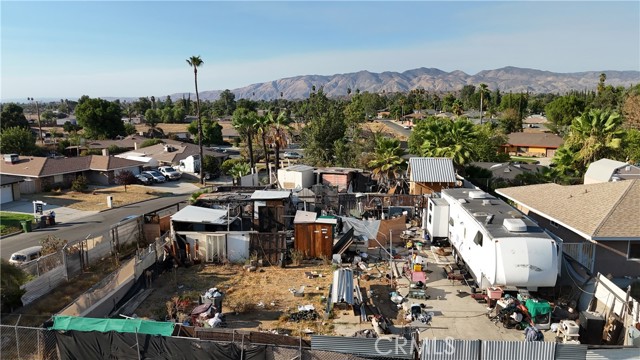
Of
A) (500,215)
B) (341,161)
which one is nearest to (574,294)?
(500,215)

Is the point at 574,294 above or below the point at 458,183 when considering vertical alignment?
below

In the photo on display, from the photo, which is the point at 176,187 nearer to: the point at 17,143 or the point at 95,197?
the point at 95,197

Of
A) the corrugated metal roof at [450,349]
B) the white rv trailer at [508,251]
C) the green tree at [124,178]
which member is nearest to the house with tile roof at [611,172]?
the white rv trailer at [508,251]

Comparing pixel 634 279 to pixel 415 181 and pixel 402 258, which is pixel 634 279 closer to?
pixel 402 258

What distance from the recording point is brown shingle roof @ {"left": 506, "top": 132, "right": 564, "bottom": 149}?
67062 mm

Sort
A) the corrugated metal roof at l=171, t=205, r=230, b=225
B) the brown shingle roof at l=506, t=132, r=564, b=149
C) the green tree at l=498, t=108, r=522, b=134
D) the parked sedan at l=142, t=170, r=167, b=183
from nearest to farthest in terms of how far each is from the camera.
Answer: the corrugated metal roof at l=171, t=205, r=230, b=225 → the parked sedan at l=142, t=170, r=167, b=183 → the brown shingle roof at l=506, t=132, r=564, b=149 → the green tree at l=498, t=108, r=522, b=134

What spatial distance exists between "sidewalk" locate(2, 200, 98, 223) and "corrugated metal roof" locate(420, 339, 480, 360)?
96.7ft

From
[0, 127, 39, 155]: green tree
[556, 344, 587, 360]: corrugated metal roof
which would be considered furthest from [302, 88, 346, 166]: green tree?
[556, 344, 587, 360]: corrugated metal roof

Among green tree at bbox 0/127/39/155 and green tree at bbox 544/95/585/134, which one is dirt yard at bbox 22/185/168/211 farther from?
green tree at bbox 544/95/585/134

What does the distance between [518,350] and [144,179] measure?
142ft

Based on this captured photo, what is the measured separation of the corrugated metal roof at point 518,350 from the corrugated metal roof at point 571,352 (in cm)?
14

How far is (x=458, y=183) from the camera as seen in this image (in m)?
29.4

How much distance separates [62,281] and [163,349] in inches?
374

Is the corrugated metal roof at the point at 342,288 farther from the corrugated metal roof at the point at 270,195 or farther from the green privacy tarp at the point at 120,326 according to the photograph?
the corrugated metal roof at the point at 270,195
